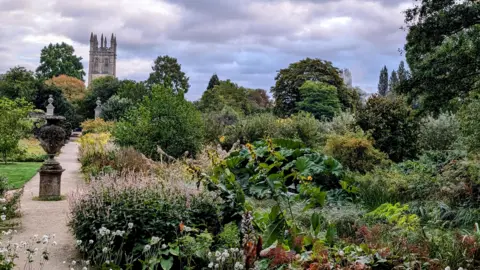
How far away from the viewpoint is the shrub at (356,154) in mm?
11172

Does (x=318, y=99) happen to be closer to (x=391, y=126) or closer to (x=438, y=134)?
(x=438, y=134)

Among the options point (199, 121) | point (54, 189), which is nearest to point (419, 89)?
point (199, 121)

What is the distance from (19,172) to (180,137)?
Answer: 16.3 ft

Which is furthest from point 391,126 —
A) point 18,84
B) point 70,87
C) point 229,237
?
point 70,87

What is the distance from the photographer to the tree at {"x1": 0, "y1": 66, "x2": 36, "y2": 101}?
3497 centimetres

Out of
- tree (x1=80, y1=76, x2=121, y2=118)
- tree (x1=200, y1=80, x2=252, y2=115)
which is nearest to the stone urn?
tree (x1=200, y1=80, x2=252, y2=115)

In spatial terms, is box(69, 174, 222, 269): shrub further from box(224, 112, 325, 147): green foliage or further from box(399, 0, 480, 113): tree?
box(224, 112, 325, 147): green foliage

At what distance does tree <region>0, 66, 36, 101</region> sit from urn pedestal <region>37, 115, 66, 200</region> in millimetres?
27717

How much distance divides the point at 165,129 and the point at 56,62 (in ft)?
192

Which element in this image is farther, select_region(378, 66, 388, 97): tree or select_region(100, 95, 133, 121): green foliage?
select_region(378, 66, 388, 97): tree

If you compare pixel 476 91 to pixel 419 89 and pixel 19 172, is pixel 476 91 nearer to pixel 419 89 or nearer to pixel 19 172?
pixel 419 89

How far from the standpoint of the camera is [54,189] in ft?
28.8

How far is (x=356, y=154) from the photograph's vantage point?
11.3 meters

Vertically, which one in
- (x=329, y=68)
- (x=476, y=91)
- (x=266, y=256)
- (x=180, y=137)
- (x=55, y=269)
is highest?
(x=329, y=68)
